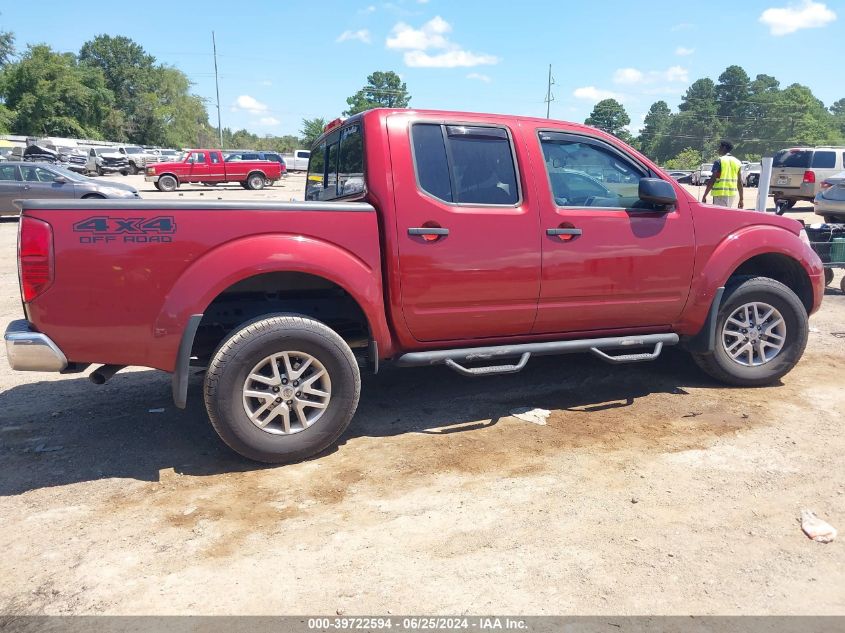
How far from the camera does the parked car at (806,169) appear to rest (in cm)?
1975

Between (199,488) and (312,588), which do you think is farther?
(199,488)

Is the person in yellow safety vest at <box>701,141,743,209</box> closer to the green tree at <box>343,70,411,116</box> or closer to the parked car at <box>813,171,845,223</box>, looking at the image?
the parked car at <box>813,171,845,223</box>

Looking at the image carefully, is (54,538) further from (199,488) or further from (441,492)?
(441,492)

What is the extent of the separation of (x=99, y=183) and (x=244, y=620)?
628 inches

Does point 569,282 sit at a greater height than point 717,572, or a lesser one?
greater

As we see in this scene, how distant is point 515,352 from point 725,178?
26.6 feet

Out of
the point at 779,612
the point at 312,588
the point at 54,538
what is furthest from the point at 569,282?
the point at 54,538

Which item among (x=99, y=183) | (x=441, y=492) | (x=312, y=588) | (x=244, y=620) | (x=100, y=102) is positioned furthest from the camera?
(x=100, y=102)

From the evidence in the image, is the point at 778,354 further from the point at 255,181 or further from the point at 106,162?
the point at 106,162

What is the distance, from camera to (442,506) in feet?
10.6

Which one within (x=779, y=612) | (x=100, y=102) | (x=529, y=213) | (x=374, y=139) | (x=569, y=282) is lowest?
(x=779, y=612)

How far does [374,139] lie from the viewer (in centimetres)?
388

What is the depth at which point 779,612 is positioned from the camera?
2.46 metres

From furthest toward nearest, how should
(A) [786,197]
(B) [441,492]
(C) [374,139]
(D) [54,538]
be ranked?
(A) [786,197], (C) [374,139], (B) [441,492], (D) [54,538]
